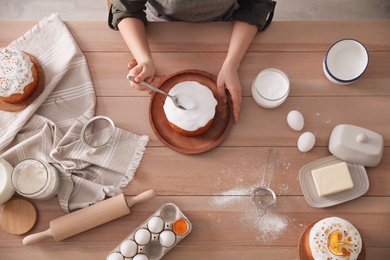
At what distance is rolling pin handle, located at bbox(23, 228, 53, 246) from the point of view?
983 millimetres

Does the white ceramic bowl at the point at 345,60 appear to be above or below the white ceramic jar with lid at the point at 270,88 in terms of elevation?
above

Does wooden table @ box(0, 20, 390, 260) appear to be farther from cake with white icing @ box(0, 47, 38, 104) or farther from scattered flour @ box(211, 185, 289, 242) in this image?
cake with white icing @ box(0, 47, 38, 104)

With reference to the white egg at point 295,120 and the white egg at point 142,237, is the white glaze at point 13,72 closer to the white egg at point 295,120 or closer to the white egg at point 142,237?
the white egg at point 142,237

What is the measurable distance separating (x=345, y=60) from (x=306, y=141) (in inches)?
11.0

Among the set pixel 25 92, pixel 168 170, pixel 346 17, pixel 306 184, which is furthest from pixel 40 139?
pixel 346 17

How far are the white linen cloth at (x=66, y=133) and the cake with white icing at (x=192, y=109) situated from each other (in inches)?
4.8

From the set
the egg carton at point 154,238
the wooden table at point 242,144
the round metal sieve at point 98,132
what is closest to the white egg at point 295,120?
the wooden table at point 242,144

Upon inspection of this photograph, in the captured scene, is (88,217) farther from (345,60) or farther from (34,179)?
(345,60)

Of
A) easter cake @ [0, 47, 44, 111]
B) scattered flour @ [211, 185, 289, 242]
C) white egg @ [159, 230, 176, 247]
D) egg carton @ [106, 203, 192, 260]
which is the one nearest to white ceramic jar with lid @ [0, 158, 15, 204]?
easter cake @ [0, 47, 44, 111]

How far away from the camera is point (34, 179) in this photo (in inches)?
39.8

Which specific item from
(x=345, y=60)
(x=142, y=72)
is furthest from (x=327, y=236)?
(x=142, y=72)

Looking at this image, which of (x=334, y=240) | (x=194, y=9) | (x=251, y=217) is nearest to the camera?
(x=334, y=240)

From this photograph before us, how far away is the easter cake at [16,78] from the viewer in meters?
1.04

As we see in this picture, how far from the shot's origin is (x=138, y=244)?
3.22ft
